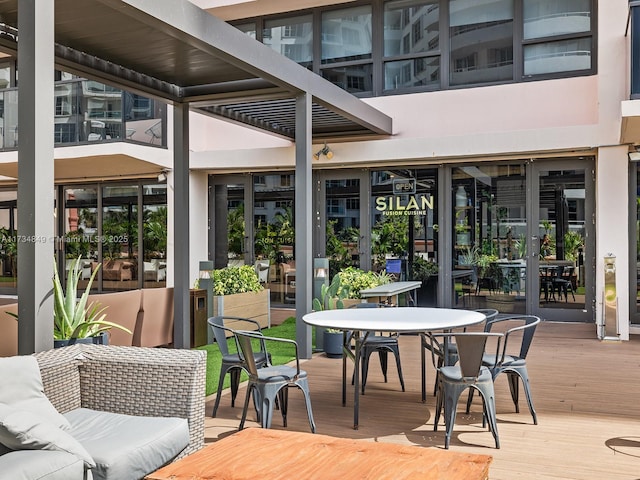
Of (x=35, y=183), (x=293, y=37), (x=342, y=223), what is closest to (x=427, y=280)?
(x=342, y=223)

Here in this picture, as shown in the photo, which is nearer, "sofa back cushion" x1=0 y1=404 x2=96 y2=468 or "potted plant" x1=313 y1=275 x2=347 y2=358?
"sofa back cushion" x1=0 y1=404 x2=96 y2=468

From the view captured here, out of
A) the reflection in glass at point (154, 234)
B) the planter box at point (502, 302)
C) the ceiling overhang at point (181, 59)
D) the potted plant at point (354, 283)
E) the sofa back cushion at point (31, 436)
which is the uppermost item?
the ceiling overhang at point (181, 59)

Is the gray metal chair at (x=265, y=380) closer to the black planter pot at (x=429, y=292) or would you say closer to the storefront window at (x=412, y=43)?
the black planter pot at (x=429, y=292)

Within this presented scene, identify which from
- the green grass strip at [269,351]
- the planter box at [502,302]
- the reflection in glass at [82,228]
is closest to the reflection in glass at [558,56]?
the planter box at [502,302]

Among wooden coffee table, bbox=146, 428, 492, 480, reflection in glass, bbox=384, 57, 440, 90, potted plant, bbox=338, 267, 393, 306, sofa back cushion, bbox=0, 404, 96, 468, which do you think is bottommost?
wooden coffee table, bbox=146, 428, 492, 480

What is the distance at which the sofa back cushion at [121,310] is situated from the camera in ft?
22.2

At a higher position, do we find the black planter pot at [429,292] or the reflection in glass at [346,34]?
the reflection in glass at [346,34]

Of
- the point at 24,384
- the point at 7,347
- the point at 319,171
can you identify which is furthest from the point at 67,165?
the point at 24,384

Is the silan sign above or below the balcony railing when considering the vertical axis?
below

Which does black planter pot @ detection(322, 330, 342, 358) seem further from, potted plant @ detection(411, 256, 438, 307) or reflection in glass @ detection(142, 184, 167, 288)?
reflection in glass @ detection(142, 184, 167, 288)

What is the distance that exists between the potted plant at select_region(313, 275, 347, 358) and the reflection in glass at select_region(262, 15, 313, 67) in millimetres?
4855

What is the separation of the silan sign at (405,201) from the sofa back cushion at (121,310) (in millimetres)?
5321

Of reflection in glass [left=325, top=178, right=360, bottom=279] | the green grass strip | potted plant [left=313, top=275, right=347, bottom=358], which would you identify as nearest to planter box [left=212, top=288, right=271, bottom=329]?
the green grass strip

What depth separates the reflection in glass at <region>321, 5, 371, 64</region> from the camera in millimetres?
11469
